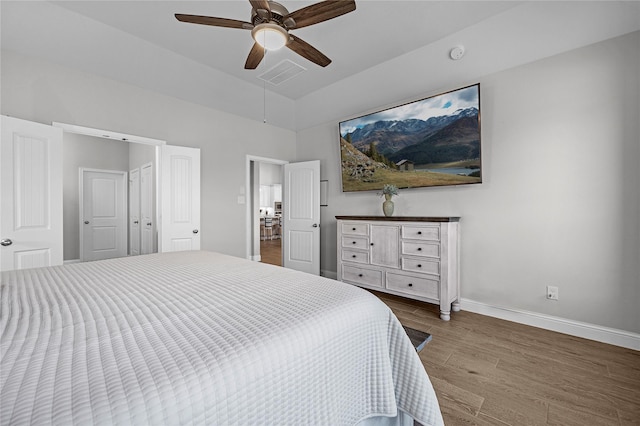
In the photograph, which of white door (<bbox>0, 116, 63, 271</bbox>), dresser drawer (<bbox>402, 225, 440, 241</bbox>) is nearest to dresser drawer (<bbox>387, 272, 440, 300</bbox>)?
dresser drawer (<bbox>402, 225, 440, 241</bbox>)

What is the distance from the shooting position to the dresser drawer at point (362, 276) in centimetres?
328

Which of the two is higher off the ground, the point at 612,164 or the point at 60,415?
the point at 612,164

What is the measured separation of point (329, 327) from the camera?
0.90 metres

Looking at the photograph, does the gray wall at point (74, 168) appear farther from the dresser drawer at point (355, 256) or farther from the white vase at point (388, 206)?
the white vase at point (388, 206)

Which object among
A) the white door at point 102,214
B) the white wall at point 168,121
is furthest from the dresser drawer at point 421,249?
the white door at point 102,214

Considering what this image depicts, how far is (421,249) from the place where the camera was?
2914 mm

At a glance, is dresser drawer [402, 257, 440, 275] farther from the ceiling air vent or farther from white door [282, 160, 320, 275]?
the ceiling air vent

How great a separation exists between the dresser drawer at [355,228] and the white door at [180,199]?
199 cm

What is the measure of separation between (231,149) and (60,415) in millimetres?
3975

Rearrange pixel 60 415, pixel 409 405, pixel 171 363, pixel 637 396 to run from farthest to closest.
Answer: pixel 637 396 < pixel 409 405 < pixel 171 363 < pixel 60 415

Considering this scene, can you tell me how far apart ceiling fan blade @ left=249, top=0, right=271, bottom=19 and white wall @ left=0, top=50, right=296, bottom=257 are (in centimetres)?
228

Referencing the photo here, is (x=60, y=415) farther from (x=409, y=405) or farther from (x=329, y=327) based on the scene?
(x=409, y=405)

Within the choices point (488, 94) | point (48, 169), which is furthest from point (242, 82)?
point (488, 94)

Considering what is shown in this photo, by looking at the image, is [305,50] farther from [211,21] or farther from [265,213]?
[265,213]
